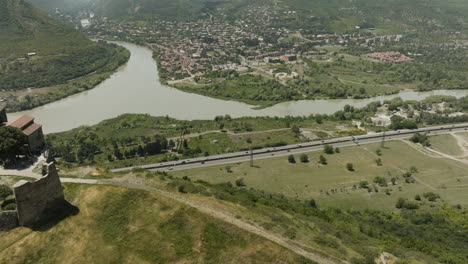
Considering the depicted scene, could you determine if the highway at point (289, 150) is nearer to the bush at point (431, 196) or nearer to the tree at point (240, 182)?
→ the tree at point (240, 182)

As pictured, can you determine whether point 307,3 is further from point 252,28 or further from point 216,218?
point 216,218

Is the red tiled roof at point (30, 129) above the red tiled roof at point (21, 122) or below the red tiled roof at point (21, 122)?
below

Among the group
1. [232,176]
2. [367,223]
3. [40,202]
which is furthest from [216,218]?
[232,176]

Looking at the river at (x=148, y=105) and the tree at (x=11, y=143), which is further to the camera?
the river at (x=148, y=105)

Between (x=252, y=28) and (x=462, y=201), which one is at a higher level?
(x=252, y=28)

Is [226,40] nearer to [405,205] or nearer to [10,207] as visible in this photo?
[405,205]

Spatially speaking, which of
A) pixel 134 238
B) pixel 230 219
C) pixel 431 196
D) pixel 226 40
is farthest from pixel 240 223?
pixel 226 40

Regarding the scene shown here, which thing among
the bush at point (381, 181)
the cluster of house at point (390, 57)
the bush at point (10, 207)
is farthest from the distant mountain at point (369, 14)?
the bush at point (10, 207)
